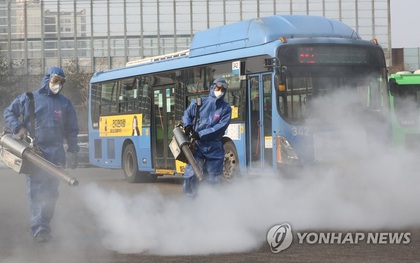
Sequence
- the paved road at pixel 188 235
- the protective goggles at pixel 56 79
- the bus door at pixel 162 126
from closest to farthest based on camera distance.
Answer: the paved road at pixel 188 235 < the protective goggles at pixel 56 79 < the bus door at pixel 162 126

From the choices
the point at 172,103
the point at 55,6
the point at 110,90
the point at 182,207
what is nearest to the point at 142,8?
the point at 55,6

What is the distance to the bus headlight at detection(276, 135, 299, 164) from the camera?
16125 millimetres

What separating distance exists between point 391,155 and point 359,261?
5.56m

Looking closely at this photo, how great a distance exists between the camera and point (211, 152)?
1130 cm

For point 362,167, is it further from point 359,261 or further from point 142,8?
point 142,8

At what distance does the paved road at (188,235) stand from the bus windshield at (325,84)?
346 centimetres

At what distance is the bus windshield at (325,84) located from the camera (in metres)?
16.2

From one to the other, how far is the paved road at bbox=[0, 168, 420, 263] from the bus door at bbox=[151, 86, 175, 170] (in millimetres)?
8048

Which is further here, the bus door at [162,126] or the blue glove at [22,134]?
the bus door at [162,126]

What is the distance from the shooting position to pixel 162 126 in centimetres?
2152

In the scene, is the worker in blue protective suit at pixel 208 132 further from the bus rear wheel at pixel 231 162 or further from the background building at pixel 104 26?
the background building at pixel 104 26

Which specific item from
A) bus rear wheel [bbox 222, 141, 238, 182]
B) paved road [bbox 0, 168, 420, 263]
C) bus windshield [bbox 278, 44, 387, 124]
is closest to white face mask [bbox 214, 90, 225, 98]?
paved road [bbox 0, 168, 420, 263]

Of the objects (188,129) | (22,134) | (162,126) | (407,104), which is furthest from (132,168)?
(22,134)

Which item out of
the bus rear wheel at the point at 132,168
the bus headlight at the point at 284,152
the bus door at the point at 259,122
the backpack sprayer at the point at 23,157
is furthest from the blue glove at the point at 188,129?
the bus rear wheel at the point at 132,168
